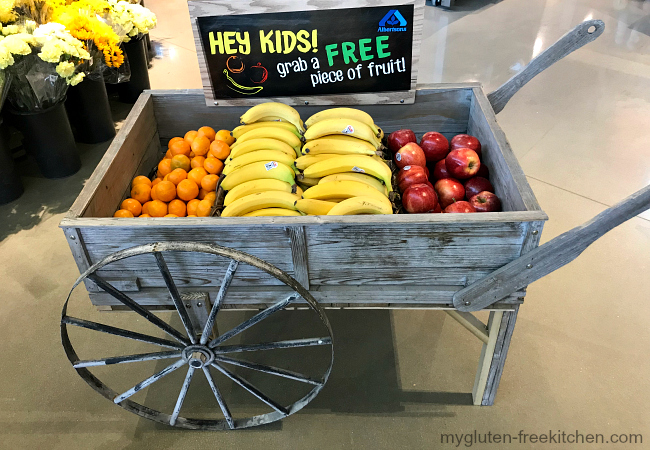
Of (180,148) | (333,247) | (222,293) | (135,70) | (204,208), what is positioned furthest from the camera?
(135,70)

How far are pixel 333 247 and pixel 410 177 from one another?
50 cm

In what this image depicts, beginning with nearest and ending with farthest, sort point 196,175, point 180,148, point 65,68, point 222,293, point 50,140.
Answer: point 222,293 → point 196,175 → point 180,148 → point 65,68 → point 50,140

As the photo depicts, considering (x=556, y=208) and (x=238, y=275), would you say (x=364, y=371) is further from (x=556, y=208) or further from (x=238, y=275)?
(x=556, y=208)

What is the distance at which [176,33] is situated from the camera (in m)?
5.11

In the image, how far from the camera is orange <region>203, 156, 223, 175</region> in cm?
179

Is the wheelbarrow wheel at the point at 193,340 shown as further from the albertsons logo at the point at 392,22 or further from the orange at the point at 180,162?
the albertsons logo at the point at 392,22

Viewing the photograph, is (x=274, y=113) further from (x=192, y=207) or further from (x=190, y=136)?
(x=192, y=207)

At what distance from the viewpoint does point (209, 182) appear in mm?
1734

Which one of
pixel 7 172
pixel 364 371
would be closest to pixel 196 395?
pixel 364 371

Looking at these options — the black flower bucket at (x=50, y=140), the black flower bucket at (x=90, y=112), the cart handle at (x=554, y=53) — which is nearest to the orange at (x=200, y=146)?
the cart handle at (x=554, y=53)

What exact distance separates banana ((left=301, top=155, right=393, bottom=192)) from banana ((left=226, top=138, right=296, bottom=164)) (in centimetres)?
15

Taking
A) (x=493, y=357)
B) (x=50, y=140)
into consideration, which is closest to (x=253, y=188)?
(x=493, y=357)

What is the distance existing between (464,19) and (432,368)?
4448 millimetres

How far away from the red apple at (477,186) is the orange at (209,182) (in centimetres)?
88
